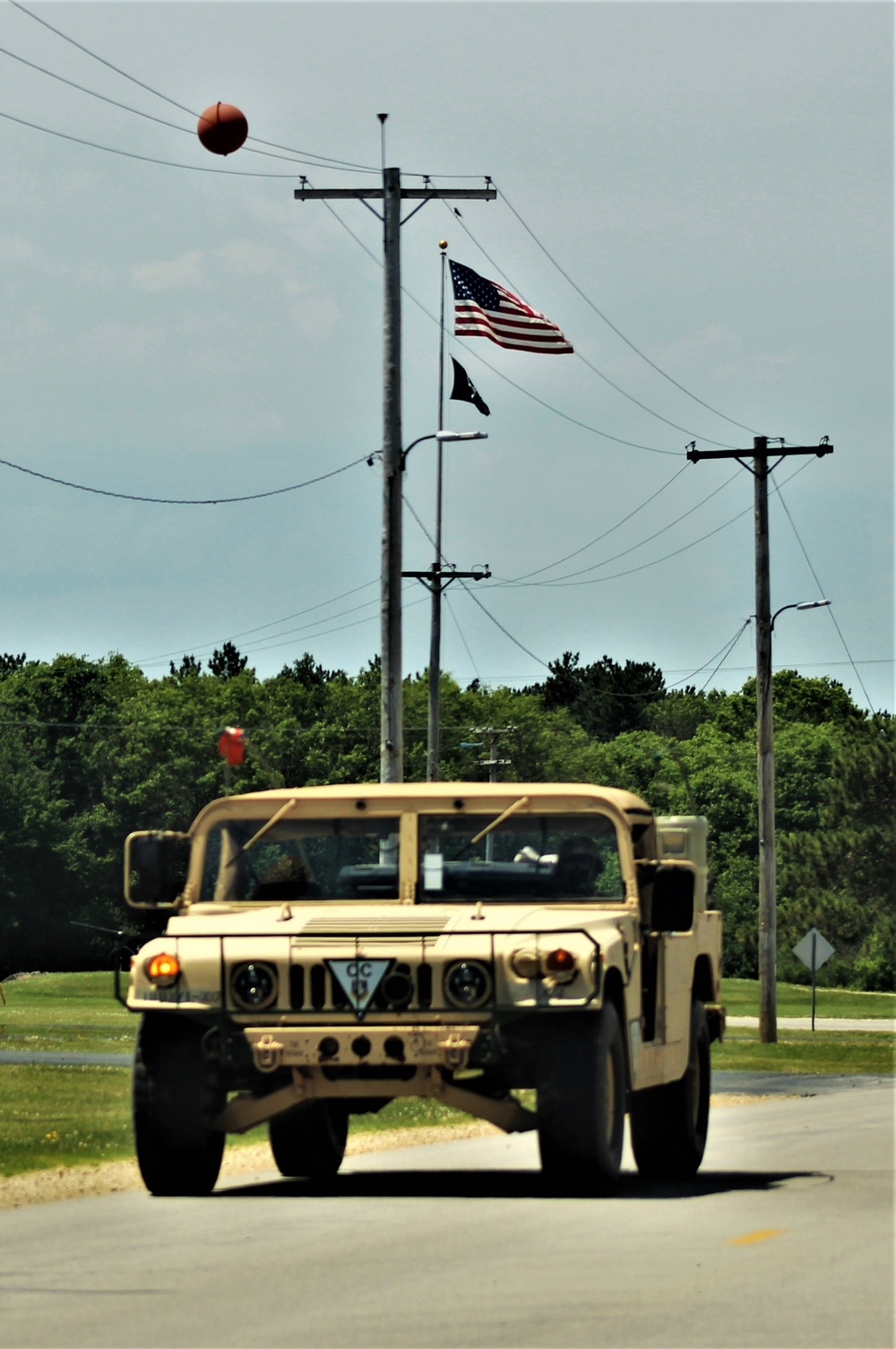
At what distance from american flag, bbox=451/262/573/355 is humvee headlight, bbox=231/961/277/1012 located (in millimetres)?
19566

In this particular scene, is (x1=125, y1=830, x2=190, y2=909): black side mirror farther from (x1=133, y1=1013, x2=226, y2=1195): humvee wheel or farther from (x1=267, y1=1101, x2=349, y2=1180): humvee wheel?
(x1=267, y1=1101, x2=349, y2=1180): humvee wheel

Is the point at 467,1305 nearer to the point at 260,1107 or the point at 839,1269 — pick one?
the point at 839,1269

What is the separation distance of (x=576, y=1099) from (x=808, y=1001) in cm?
6802

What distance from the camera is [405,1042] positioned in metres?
12.1

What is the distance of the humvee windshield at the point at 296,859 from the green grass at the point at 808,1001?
49.1 m

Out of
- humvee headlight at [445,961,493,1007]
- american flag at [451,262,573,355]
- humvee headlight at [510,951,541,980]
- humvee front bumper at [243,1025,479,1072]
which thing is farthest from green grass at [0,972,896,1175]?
american flag at [451,262,573,355]

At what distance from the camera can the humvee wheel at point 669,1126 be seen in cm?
1499

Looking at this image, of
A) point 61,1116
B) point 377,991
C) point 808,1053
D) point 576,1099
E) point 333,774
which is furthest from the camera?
point 333,774

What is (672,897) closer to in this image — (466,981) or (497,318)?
(466,981)

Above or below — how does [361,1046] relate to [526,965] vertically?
below

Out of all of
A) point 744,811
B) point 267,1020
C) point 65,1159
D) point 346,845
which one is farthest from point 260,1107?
point 744,811

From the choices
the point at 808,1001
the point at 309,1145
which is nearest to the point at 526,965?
the point at 309,1145

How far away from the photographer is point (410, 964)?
12250 mm

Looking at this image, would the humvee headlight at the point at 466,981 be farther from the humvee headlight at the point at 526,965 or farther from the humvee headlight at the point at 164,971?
the humvee headlight at the point at 164,971
